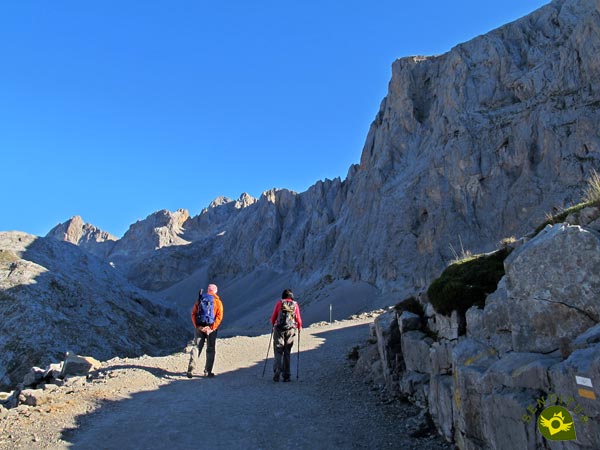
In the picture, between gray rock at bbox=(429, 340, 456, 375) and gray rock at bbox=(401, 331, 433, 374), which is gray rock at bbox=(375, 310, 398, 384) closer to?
gray rock at bbox=(401, 331, 433, 374)

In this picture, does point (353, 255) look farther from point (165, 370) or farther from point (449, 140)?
point (165, 370)

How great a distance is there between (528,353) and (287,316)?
7.48 meters

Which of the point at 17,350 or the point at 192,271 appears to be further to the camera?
the point at 192,271

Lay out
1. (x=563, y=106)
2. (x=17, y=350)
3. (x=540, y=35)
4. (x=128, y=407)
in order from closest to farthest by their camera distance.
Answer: (x=128, y=407) → (x=17, y=350) → (x=563, y=106) → (x=540, y=35)

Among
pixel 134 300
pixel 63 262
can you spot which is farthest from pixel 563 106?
pixel 63 262

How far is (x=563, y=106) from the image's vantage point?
39.9m

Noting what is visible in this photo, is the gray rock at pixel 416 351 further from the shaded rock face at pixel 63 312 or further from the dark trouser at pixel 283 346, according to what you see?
the shaded rock face at pixel 63 312

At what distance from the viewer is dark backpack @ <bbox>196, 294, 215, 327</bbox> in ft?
44.7

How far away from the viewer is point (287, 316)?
12992 millimetres

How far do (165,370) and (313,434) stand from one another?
7171 mm

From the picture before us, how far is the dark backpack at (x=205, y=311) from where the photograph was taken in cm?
1362

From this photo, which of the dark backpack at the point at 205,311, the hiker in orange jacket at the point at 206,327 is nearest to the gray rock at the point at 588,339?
the hiker in orange jacket at the point at 206,327

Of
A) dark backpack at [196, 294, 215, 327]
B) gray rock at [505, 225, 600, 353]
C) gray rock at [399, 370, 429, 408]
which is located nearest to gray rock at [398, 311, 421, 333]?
gray rock at [399, 370, 429, 408]

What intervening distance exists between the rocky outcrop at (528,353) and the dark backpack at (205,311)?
23.2ft
